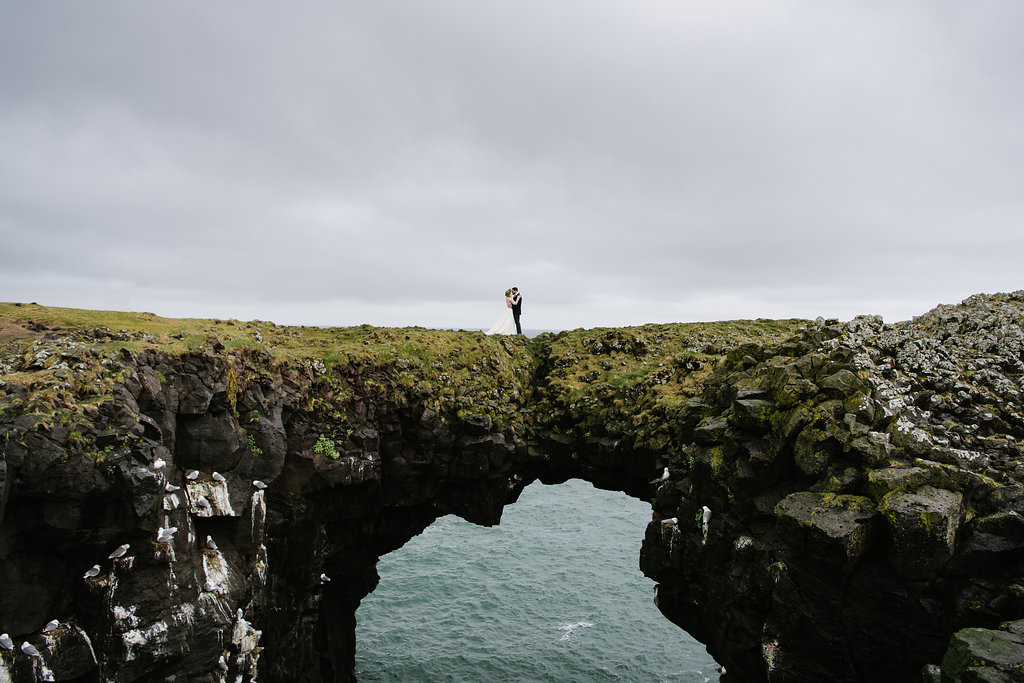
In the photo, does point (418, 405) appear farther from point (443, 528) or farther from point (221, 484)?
point (443, 528)

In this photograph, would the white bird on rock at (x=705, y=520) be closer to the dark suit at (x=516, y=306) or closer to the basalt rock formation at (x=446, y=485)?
the basalt rock formation at (x=446, y=485)

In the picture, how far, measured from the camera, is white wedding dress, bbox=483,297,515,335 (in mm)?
35947

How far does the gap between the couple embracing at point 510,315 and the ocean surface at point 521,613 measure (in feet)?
60.8

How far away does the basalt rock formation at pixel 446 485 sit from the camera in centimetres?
1384

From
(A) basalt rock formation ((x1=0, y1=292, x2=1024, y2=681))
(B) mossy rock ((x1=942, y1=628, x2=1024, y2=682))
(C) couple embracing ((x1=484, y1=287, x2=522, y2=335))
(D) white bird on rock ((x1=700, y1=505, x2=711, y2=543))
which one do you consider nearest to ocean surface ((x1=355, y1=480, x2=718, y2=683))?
(A) basalt rock formation ((x1=0, y1=292, x2=1024, y2=681))

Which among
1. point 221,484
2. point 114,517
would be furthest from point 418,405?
point 114,517

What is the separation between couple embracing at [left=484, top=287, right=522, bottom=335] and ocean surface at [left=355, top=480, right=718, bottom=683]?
1854 centimetres

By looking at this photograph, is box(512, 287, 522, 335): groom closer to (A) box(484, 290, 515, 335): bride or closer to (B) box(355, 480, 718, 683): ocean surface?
(A) box(484, 290, 515, 335): bride

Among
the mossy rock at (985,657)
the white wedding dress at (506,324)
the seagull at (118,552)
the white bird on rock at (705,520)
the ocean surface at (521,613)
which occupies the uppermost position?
the white wedding dress at (506,324)

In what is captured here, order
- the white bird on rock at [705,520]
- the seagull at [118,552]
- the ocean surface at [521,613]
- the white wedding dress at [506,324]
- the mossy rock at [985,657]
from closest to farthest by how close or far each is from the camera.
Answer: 1. the mossy rock at [985,657]
2. the seagull at [118,552]
3. the white bird on rock at [705,520]
4. the ocean surface at [521,613]
5. the white wedding dress at [506,324]

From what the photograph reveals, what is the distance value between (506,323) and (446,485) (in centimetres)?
1308

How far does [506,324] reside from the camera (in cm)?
3694

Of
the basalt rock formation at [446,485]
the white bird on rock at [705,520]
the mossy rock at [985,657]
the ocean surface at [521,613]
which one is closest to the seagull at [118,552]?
the basalt rock formation at [446,485]

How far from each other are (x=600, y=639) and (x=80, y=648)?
2735 cm
